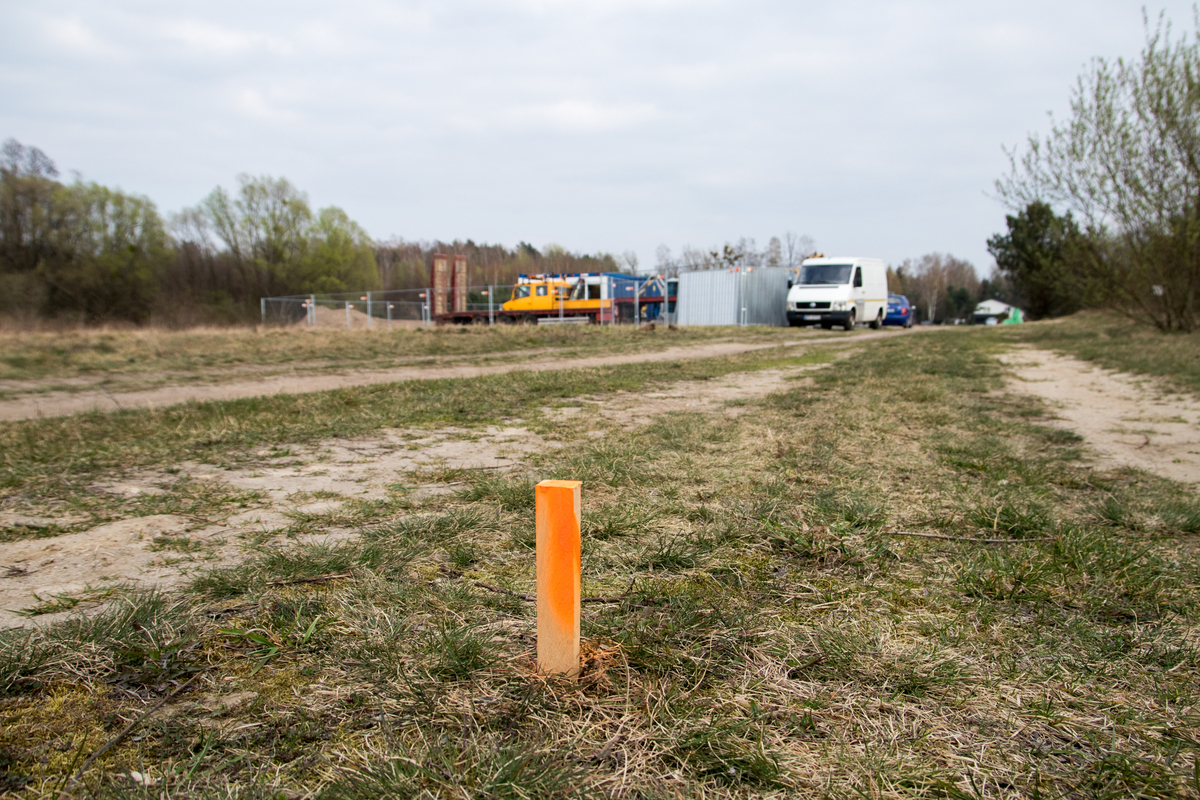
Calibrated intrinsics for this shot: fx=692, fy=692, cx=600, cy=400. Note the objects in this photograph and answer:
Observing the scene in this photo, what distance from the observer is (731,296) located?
32594 millimetres

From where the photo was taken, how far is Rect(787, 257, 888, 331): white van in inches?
1070

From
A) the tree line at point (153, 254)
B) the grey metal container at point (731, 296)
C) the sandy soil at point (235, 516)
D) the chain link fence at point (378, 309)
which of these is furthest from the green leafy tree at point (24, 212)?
the sandy soil at point (235, 516)

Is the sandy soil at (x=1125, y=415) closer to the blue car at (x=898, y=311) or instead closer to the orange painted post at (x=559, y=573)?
the orange painted post at (x=559, y=573)

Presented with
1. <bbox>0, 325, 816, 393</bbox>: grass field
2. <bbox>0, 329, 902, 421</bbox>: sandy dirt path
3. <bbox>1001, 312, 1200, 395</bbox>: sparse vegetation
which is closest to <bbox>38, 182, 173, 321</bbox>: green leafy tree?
<bbox>0, 325, 816, 393</bbox>: grass field

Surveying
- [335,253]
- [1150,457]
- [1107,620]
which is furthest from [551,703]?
[335,253]

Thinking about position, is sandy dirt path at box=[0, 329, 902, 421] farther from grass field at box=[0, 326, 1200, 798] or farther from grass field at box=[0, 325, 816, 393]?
grass field at box=[0, 326, 1200, 798]

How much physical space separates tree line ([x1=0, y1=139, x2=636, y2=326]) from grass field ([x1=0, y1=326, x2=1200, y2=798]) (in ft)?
104

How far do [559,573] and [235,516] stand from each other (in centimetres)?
244

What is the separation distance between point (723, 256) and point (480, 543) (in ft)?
228

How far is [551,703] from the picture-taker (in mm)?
1760

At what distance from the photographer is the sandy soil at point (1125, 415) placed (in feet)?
16.3

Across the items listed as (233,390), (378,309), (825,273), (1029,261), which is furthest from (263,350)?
(1029,261)

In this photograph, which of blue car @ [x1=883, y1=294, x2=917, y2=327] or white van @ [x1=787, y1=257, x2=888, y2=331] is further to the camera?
blue car @ [x1=883, y1=294, x2=917, y2=327]

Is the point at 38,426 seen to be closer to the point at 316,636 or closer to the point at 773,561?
the point at 316,636
